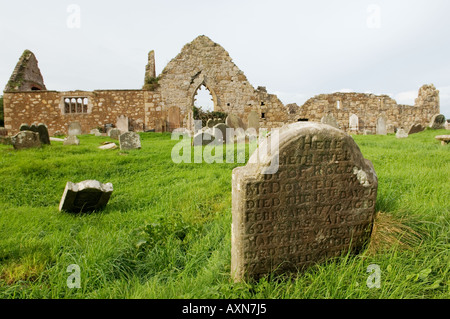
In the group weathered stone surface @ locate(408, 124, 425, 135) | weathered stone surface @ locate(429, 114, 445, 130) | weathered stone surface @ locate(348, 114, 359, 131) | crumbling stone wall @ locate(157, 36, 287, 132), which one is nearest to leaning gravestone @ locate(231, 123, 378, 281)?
weathered stone surface @ locate(408, 124, 425, 135)

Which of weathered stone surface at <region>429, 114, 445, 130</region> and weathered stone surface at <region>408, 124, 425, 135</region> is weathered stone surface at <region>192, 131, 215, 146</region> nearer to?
weathered stone surface at <region>408, 124, 425, 135</region>

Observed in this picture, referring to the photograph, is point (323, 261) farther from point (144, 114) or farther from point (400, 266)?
point (144, 114)

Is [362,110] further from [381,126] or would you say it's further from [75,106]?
[75,106]

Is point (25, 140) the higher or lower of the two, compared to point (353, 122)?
lower

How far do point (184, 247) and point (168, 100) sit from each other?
47.5 ft

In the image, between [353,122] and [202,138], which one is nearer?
[202,138]

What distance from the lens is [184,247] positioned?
114 inches

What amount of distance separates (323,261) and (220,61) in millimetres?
15629

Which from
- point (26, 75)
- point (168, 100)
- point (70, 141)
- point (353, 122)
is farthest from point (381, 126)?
point (26, 75)

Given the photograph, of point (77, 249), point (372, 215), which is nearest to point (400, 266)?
point (372, 215)

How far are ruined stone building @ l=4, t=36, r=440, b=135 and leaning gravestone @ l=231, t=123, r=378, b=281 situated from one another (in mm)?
13919

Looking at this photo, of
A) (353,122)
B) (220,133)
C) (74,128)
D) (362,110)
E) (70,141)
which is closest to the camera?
(220,133)

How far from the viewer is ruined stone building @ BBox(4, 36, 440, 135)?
15883 mm
